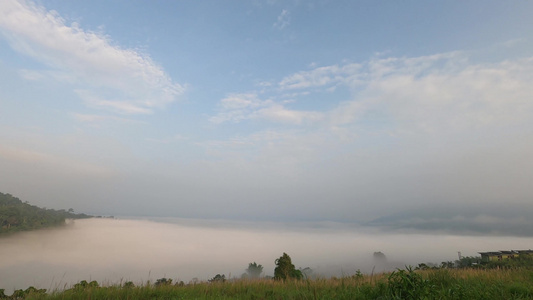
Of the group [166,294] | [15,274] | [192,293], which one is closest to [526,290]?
[192,293]

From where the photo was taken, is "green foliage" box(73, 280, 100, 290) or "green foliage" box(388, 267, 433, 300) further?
"green foliage" box(73, 280, 100, 290)

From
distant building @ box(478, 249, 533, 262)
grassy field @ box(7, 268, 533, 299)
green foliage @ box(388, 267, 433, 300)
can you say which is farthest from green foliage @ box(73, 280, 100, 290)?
distant building @ box(478, 249, 533, 262)

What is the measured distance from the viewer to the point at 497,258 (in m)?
37.7

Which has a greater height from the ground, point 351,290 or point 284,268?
point 351,290

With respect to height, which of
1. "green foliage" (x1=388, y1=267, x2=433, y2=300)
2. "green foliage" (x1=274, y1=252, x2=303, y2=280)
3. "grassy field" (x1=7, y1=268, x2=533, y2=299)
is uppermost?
"green foliage" (x1=388, y1=267, x2=433, y2=300)

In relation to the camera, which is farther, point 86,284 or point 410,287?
point 86,284

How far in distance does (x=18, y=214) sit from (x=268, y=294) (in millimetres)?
245397

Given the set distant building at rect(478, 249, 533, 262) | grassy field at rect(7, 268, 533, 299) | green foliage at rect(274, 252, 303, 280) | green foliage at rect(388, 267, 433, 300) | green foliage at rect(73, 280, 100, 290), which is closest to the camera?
green foliage at rect(388, 267, 433, 300)

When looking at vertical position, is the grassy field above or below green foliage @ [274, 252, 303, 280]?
above

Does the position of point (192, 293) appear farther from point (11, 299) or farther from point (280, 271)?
point (280, 271)

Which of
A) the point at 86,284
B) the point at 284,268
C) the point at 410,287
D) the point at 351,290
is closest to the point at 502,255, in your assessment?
the point at 284,268

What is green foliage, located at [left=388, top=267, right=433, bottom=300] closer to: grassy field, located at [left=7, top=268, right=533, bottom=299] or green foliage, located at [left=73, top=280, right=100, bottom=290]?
grassy field, located at [left=7, top=268, right=533, bottom=299]

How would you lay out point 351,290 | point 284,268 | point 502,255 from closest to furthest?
1. point 351,290
2. point 284,268
3. point 502,255

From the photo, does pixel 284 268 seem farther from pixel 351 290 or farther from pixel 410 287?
pixel 410 287
